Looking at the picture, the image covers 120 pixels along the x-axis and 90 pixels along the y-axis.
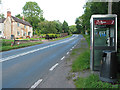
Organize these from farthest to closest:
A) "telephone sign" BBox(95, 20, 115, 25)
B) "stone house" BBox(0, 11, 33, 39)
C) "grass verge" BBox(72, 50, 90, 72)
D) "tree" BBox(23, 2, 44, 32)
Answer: "tree" BBox(23, 2, 44, 32) → "stone house" BBox(0, 11, 33, 39) → "grass verge" BBox(72, 50, 90, 72) → "telephone sign" BBox(95, 20, 115, 25)

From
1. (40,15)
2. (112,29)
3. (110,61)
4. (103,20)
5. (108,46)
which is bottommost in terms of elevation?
(110,61)

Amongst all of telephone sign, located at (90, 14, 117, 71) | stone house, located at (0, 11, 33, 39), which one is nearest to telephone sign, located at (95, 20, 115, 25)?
telephone sign, located at (90, 14, 117, 71)

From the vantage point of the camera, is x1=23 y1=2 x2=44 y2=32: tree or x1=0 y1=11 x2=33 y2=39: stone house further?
x1=23 y1=2 x2=44 y2=32: tree

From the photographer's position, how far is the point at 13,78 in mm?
6031

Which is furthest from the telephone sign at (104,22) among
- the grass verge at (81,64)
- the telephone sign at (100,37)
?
the grass verge at (81,64)

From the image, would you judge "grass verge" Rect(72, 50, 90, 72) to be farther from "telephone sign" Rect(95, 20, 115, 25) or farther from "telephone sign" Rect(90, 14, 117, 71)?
"telephone sign" Rect(95, 20, 115, 25)

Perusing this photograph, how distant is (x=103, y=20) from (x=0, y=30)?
49.4 meters

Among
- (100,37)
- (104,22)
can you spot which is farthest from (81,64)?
(104,22)

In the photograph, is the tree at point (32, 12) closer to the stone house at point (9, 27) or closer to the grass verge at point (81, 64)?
the stone house at point (9, 27)

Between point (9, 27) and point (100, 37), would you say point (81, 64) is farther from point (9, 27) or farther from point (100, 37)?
point (9, 27)

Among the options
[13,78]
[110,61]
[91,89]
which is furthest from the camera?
[13,78]

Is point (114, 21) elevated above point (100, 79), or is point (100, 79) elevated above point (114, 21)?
point (114, 21)

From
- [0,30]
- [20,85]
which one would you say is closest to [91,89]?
[20,85]

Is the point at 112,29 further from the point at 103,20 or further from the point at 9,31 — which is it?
the point at 9,31
